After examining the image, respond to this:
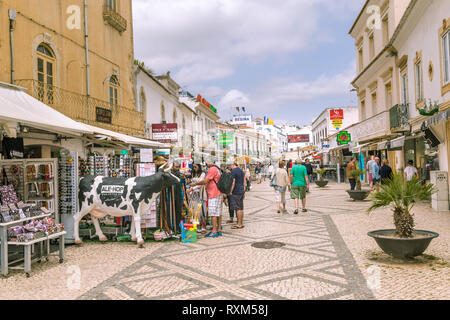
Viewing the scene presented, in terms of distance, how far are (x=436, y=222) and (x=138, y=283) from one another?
7283 millimetres

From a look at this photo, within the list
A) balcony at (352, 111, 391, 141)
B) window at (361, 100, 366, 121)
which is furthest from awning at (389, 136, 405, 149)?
window at (361, 100, 366, 121)

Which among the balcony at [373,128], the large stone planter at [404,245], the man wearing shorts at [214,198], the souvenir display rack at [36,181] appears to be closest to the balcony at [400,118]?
the balcony at [373,128]

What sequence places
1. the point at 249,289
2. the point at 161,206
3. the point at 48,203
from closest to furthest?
→ 1. the point at 249,289
2. the point at 48,203
3. the point at 161,206

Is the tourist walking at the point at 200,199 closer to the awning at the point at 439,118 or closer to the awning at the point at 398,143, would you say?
the awning at the point at 439,118

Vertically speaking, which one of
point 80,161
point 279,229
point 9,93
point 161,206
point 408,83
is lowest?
point 279,229

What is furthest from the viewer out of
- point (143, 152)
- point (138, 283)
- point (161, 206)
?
point (143, 152)

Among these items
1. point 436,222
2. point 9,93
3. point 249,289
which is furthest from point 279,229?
point 9,93

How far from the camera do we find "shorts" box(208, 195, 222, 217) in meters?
8.20

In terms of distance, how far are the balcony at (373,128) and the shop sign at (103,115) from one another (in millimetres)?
12564

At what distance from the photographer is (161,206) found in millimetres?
7875

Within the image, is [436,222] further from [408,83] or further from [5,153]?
[5,153]

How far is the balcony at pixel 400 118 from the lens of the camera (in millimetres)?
15083

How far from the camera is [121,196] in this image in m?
7.23

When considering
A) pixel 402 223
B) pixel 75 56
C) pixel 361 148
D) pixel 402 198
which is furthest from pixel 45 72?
pixel 361 148
